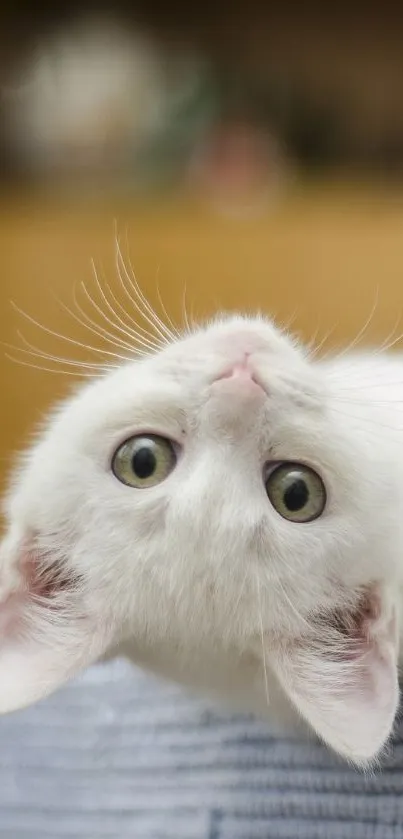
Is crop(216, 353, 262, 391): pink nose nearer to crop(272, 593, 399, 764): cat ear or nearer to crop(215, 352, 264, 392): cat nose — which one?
crop(215, 352, 264, 392): cat nose

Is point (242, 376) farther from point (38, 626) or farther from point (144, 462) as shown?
point (38, 626)

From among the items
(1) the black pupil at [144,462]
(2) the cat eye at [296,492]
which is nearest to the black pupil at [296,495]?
(2) the cat eye at [296,492]

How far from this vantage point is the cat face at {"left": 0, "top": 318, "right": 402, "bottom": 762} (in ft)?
2.23

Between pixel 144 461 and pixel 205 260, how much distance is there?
1194 millimetres

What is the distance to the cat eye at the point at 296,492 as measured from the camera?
27.5 inches

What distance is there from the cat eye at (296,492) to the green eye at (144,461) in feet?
0.27

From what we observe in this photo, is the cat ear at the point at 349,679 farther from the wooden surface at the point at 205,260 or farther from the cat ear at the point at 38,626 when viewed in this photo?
the wooden surface at the point at 205,260

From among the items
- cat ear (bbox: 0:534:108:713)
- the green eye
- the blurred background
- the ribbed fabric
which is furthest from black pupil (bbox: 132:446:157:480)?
the blurred background

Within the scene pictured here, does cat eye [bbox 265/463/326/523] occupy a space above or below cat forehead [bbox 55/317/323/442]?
below

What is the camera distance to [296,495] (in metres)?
0.70

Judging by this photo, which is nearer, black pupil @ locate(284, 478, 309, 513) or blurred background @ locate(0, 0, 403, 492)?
black pupil @ locate(284, 478, 309, 513)

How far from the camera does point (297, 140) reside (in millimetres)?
2111

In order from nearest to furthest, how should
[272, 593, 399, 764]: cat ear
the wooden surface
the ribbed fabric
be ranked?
1. [272, 593, 399, 764]: cat ear
2. the ribbed fabric
3. the wooden surface

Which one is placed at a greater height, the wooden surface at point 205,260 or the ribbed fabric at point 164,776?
the wooden surface at point 205,260
